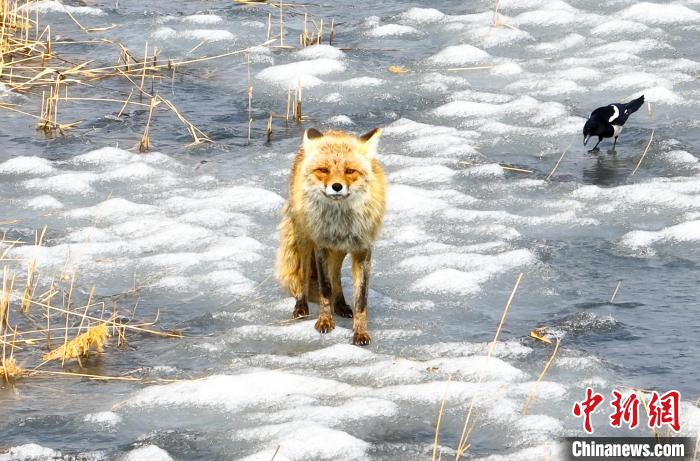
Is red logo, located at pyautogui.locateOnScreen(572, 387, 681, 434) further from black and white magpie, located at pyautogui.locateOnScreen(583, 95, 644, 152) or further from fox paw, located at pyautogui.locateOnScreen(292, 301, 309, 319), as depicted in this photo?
black and white magpie, located at pyautogui.locateOnScreen(583, 95, 644, 152)

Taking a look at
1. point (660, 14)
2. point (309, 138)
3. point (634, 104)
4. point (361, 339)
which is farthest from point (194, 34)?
point (361, 339)

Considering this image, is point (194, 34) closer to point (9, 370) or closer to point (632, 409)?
point (9, 370)

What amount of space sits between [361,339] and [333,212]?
30.8 inches

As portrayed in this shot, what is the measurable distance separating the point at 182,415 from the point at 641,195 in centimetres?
467

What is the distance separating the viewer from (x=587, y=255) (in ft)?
26.2

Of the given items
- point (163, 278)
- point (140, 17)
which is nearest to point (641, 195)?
point (163, 278)

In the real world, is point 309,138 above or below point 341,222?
above

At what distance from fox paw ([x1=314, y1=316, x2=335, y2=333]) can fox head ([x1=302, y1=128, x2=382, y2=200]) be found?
0.83 metres

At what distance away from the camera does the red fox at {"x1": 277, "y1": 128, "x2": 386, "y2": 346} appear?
6625 mm

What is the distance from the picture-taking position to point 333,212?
22.3ft

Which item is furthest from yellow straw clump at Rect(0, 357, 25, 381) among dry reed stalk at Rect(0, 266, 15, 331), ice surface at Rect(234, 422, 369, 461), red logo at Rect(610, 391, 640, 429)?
red logo at Rect(610, 391, 640, 429)

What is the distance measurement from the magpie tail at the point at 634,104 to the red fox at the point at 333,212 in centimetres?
404

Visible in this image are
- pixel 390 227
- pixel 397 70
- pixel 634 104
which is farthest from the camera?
pixel 397 70

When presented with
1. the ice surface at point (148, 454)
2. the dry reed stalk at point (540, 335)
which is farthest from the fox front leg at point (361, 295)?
the ice surface at point (148, 454)
